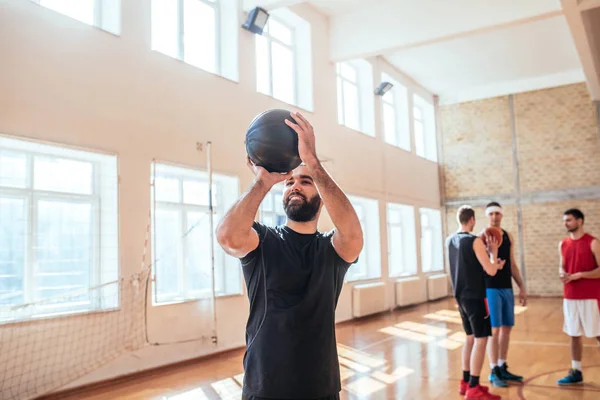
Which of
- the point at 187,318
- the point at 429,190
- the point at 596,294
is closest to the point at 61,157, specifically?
the point at 187,318

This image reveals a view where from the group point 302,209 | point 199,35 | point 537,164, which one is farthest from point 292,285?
point 537,164

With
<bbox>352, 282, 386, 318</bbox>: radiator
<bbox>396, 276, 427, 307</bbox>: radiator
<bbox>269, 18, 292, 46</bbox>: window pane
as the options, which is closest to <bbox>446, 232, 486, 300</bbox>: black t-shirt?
<bbox>352, 282, 386, 318</bbox>: radiator

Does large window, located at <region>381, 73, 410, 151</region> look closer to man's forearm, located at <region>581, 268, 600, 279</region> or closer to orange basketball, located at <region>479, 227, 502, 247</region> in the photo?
orange basketball, located at <region>479, 227, 502, 247</region>

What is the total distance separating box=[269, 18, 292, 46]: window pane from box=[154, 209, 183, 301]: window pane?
379cm

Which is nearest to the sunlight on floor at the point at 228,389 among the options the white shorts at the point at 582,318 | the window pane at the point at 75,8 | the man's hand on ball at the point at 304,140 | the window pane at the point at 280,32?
the white shorts at the point at 582,318

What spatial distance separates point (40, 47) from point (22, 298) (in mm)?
2331

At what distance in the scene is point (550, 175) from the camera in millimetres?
12539

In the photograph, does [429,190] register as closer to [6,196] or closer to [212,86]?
[212,86]

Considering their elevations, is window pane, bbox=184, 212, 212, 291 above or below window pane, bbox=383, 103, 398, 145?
below

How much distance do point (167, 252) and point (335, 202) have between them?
4.97 metres

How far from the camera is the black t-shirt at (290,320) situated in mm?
1687

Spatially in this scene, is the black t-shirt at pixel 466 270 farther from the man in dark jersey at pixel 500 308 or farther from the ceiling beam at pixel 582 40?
the ceiling beam at pixel 582 40

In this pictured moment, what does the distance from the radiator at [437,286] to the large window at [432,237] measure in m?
0.62

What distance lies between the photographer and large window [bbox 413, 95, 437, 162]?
14.1 metres
